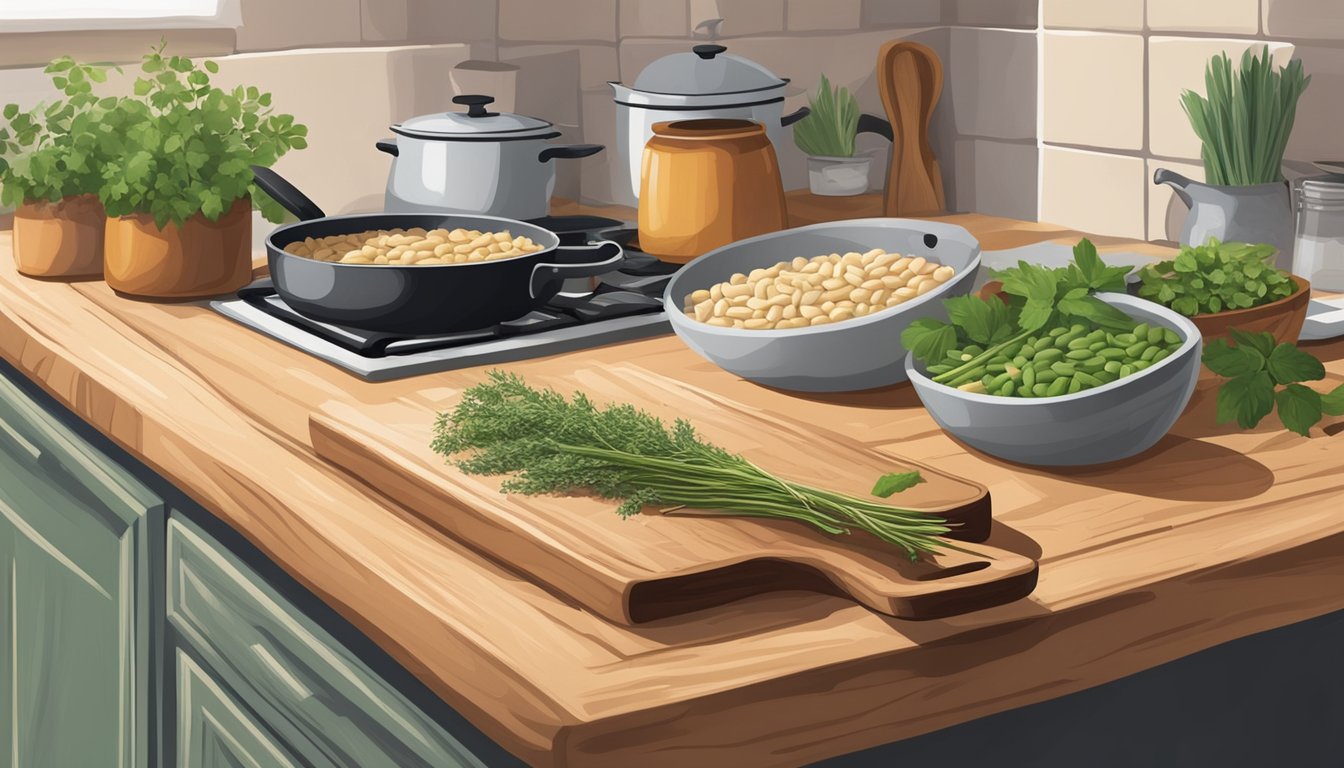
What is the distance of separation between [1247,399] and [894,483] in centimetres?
33

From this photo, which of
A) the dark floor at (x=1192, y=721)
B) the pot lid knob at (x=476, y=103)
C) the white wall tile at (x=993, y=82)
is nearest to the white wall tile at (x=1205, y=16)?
the white wall tile at (x=993, y=82)

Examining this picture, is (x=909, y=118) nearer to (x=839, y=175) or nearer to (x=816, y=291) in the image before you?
(x=839, y=175)

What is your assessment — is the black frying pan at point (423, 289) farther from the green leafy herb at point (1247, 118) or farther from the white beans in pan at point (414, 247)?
the green leafy herb at point (1247, 118)

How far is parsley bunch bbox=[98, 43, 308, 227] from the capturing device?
150 cm

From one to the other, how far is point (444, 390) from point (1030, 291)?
0.47 m

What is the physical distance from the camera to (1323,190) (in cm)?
152

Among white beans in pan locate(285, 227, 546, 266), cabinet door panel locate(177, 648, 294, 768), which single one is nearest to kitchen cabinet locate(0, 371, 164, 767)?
cabinet door panel locate(177, 648, 294, 768)

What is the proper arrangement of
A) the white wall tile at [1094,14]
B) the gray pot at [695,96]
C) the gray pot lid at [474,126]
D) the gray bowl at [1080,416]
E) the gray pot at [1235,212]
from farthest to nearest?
1. the white wall tile at [1094,14]
2. the gray pot at [695,96]
3. the gray pot lid at [474,126]
4. the gray pot at [1235,212]
5. the gray bowl at [1080,416]

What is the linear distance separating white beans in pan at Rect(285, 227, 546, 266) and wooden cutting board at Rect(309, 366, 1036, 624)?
1.40 ft

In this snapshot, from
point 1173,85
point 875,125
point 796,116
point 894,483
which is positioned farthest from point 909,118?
point 894,483

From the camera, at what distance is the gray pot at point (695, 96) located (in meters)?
1.87

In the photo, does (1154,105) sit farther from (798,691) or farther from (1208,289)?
(798,691)

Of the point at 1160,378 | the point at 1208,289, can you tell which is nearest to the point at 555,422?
the point at 1160,378

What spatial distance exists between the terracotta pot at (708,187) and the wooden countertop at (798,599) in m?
0.45
